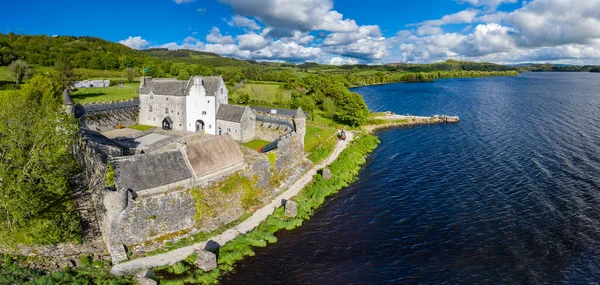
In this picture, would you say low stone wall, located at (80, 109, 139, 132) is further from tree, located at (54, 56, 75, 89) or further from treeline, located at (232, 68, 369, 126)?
treeline, located at (232, 68, 369, 126)

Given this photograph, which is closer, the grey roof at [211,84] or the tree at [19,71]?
the grey roof at [211,84]

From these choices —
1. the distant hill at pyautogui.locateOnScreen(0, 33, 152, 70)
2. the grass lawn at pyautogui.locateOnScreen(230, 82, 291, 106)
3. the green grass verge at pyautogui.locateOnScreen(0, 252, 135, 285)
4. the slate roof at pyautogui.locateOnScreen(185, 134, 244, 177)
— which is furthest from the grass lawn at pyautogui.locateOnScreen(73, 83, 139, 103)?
the green grass verge at pyautogui.locateOnScreen(0, 252, 135, 285)

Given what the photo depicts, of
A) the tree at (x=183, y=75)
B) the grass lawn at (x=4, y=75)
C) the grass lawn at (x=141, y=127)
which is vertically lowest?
the grass lawn at (x=141, y=127)

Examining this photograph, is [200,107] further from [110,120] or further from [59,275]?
[59,275]

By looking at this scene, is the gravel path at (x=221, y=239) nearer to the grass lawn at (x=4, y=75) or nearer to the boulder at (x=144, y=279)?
the boulder at (x=144, y=279)

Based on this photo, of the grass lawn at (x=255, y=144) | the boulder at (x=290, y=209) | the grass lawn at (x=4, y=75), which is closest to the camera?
the boulder at (x=290, y=209)

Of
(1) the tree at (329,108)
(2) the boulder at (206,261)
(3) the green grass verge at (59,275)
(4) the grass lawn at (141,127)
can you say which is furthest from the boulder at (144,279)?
(1) the tree at (329,108)

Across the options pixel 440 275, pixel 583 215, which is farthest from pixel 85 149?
pixel 583 215
